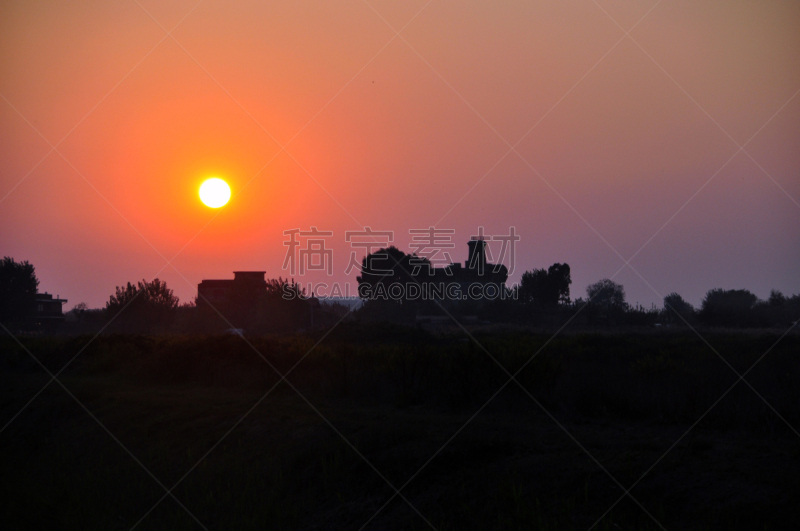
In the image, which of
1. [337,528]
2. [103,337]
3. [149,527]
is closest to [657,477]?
[337,528]

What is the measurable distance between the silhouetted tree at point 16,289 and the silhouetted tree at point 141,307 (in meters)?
18.6

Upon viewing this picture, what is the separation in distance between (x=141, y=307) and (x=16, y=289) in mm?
24330

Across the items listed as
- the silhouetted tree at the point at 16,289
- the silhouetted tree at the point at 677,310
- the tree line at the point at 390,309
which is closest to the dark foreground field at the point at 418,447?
the tree line at the point at 390,309

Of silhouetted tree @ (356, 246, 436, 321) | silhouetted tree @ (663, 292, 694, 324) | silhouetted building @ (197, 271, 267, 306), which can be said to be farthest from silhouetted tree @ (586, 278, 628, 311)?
silhouetted building @ (197, 271, 267, 306)

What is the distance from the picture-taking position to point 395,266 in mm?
62219

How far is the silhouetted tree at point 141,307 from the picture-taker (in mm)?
51750

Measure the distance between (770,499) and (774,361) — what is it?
1223 cm

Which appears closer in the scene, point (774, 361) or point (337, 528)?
point (337, 528)

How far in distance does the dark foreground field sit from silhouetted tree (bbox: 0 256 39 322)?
56.3 meters

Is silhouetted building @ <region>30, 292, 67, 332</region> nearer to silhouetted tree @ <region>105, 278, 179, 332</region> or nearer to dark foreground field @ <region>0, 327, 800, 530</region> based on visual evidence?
silhouetted tree @ <region>105, 278, 179, 332</region>

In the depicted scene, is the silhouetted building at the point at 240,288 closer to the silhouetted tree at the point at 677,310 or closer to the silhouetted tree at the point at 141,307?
the silhouetted tree at the point at 141,307

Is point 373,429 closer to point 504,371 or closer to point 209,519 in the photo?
point 209,519

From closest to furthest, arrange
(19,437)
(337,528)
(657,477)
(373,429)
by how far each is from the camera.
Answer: (657,477), (337,528), (373,429), (19,437)

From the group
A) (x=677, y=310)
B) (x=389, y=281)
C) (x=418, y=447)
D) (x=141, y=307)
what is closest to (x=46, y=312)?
(x=141, y=307)
